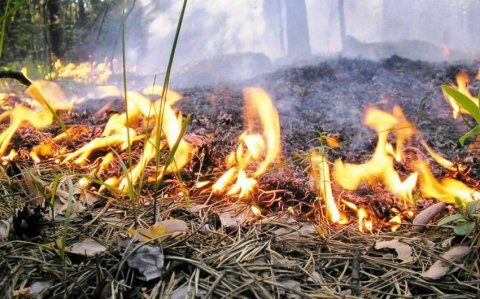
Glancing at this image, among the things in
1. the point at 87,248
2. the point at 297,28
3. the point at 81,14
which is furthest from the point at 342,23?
the point at 87,248

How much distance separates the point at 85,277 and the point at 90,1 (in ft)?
40.8

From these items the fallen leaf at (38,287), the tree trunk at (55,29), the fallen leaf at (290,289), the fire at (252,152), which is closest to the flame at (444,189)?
the fire at (252,152)

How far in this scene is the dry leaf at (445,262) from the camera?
947 millimetres

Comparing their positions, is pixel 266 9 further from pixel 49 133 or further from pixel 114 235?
pixel 114 235

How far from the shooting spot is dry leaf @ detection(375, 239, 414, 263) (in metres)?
1.05

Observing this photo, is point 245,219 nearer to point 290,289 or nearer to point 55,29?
point 290,289

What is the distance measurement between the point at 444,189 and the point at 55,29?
10.2 metres

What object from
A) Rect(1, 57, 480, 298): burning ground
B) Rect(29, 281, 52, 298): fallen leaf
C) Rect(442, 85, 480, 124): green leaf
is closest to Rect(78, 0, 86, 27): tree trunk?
Rect(1, 57, 480, 298): burning ground

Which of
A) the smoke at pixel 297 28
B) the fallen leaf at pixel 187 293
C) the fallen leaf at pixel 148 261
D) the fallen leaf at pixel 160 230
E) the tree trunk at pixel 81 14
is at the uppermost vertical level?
the tree trunk at pixel 81 14

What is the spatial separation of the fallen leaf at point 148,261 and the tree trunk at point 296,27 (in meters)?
7.49

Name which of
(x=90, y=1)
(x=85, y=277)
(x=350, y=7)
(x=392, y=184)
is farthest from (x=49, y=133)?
(x=90, y=1)

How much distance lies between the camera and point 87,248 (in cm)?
103

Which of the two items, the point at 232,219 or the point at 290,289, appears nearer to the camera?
the point at 290,289

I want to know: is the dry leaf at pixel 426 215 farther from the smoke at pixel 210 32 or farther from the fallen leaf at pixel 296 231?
the smoke at pixel 210 32
